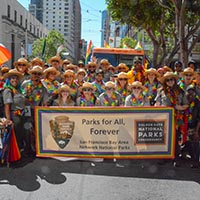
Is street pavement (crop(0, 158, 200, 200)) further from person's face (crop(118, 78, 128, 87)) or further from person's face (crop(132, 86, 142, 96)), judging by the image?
person's face (crop(118, 78, 128, 87))

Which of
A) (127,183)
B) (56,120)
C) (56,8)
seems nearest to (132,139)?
(127,183)

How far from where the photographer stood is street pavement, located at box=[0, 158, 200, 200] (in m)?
4.29

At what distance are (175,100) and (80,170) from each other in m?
2.06

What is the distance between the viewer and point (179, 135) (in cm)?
562

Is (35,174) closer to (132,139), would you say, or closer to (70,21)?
(132,139)

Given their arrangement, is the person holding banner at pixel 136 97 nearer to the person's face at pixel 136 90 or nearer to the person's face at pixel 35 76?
the person's face at pixel 136 90

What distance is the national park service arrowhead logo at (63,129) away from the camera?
5.41 m

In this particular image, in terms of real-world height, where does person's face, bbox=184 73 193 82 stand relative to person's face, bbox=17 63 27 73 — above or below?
below

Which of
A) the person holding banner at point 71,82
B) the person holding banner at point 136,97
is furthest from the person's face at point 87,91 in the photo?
the person holding banner at point 136,97

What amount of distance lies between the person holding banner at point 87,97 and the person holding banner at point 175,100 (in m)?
1.24

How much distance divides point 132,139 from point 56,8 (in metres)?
164

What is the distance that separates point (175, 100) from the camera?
18.1 feet

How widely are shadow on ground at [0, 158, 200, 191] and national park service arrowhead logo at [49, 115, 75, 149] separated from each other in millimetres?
429

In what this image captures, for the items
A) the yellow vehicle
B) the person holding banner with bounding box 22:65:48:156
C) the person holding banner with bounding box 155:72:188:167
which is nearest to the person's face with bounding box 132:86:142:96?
the person holding banner with bounding box 155:72:188:167
